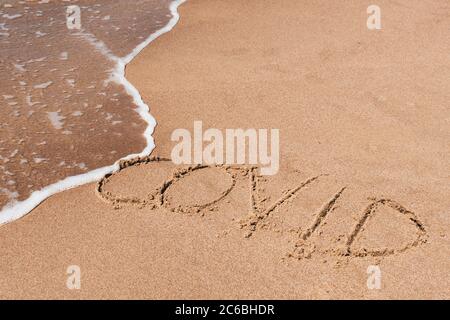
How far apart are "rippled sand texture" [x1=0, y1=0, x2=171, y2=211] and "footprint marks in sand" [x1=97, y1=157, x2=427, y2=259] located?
1.42 feet

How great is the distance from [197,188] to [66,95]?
6.18ft

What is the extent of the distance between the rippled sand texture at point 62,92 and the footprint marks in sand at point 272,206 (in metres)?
0.43

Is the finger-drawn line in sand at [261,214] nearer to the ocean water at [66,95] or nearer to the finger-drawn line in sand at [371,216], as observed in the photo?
the finger-drawn line in sand at [371,216]

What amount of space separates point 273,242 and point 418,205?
3.00 ft

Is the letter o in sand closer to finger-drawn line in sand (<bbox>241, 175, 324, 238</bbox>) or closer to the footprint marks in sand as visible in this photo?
the footprint marks in sand

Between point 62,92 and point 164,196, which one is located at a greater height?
point 62,92

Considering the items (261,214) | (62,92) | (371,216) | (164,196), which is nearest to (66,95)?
(62,92)

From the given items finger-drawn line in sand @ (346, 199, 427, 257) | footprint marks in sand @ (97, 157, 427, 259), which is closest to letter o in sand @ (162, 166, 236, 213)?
A: footprint marks in sand @ (97, 157, 427, 259)

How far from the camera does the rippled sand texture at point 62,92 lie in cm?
342

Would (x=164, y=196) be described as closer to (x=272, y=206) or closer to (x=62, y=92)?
(x=272, y=206)

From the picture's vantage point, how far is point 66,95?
4.31 metres
